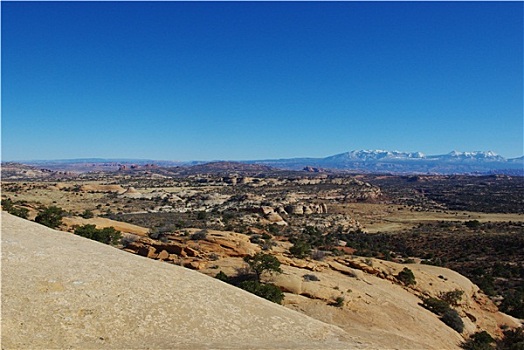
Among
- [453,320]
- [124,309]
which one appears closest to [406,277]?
[453,320]

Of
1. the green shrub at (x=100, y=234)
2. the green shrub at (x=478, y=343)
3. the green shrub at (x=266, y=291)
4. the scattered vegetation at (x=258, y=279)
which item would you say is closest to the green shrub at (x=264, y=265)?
the scattered vegetation at (x=258, y=279)

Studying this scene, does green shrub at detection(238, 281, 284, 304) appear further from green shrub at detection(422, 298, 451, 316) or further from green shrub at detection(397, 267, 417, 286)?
green shrub at detection(397, 267, 417, 286)

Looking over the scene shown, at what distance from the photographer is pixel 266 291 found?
18109 mm

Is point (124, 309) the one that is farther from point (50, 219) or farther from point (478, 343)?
point (50, 219)

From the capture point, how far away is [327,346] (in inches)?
467

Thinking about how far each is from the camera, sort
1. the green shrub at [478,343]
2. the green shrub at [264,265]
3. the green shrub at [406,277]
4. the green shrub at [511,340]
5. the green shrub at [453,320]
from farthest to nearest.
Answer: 1. the green shrub at [406,277]
2. the green shrub at [453,320]
3. the green shrub at [511,340]
4. the green shrub at [264,265]
5. the green shrub at [478,343]

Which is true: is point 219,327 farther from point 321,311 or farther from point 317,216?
point 317,216

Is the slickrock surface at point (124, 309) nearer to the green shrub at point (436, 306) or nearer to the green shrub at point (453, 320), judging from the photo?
the green shrub at point (453, 320)

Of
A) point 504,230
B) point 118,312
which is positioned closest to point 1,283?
point 118,312

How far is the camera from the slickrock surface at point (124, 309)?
1029 centimetres

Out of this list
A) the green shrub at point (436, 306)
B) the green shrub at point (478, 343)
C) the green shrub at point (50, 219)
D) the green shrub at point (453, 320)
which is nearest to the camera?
the green shrub at point (478, 343)

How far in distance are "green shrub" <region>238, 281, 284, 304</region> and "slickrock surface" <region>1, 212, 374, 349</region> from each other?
3.16m

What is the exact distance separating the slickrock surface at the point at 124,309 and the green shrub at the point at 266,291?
3160mm

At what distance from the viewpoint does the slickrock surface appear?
10.3m
